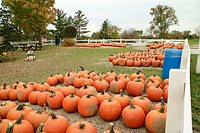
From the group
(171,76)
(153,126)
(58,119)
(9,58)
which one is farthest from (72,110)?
(9,58)

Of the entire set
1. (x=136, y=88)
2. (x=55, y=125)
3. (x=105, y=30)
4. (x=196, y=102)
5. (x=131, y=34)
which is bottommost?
(x=196, y=102)

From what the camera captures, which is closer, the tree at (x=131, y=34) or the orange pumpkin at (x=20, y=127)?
the orange pumpkin at (x=20, y=127)

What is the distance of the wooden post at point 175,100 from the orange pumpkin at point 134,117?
82 centimetres

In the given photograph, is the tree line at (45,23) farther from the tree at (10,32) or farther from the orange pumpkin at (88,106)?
the orange pumpkin at (88,106)

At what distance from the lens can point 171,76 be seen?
161 centimetres

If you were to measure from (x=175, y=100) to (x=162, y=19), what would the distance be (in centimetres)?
3983

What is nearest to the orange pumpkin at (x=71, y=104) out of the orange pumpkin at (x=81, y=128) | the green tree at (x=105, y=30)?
the orange pumpkin at (x=81, y=128)

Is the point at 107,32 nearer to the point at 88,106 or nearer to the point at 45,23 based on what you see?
the point at 45,23

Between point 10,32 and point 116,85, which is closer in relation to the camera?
point 116,85

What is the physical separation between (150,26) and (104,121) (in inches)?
1542

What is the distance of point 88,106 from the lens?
2.88 meters

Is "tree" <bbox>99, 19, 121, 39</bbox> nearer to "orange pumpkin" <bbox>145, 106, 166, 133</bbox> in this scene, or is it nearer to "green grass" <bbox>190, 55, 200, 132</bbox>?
"green grass" <bbox>190, 55, 200, 132</bbox>

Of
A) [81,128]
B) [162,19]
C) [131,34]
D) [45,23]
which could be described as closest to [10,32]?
[45,23]

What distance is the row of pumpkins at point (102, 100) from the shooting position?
8.35 ft
